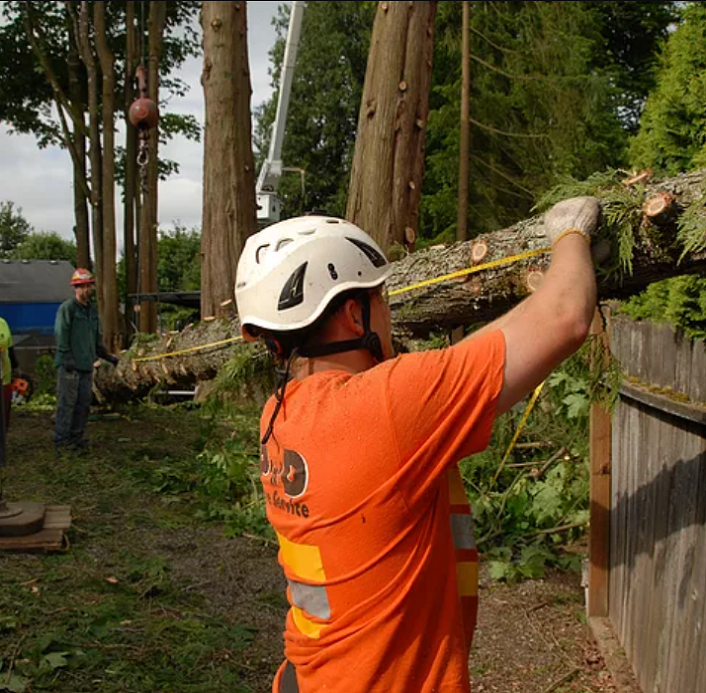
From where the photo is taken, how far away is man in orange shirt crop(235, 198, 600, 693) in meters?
1.96

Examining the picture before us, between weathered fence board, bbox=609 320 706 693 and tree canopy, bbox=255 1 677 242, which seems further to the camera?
tree canopy, bbox=255 1 677 242

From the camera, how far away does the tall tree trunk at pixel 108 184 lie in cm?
2108

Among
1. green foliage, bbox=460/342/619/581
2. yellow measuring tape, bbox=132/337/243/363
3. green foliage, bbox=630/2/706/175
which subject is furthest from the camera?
yellow measuring tape, bbox=132/337/243/363

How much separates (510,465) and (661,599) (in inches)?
126

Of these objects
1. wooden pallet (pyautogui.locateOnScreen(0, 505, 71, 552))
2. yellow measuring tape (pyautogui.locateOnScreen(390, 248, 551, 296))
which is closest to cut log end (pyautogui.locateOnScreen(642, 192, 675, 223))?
yellow measuring tape (pyautogui.locateOnScreen(390, 248, 551, 296))

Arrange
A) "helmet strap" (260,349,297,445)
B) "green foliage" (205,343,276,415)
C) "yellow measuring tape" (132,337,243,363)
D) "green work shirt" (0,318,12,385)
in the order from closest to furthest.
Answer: "helmet strap" (260,349,297,445) → "green foliage" (205,343,276,415) → "yellow measuring tape" (132,337,243,363) → "green work shirt" (0,318,12,385)

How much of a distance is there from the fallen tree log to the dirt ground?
1.89 meters

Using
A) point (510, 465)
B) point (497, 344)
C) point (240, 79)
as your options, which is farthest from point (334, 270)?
point (240, 79)

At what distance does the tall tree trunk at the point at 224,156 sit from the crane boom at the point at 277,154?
1929mm

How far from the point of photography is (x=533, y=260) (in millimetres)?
3799

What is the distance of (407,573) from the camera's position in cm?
207

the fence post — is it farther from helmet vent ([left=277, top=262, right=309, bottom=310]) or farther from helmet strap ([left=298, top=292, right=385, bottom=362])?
helmet vent ([left=277, top=262, right=309, bottom=310])

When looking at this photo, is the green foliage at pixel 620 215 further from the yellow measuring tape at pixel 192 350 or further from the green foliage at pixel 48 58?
the green foliage at pixel 48 58

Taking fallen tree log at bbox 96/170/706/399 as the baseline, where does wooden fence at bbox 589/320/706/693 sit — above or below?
below
